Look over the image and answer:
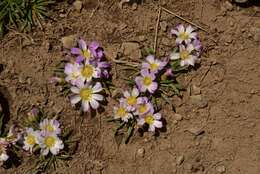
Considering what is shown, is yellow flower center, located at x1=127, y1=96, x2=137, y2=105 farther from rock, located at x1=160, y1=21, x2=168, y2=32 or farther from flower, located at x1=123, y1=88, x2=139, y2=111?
rock, located at x1=160, y1=21, x2=168, y2=32

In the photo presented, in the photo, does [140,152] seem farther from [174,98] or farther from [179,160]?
[174,98]

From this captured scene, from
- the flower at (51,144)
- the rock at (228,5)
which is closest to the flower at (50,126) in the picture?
the flower at (51,144)

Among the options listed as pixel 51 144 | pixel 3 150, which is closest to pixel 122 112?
pixel 51 144

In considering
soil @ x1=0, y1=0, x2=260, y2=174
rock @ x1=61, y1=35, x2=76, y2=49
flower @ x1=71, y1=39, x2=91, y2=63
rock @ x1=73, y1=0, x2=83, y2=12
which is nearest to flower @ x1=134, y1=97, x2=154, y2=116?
soil @ x1=0, y1=0, x2=260, y2=174

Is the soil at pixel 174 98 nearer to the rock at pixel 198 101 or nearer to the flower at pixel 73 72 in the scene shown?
the rock at pixel 198 101

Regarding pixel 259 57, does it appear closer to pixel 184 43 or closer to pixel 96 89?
pixel 184 43
